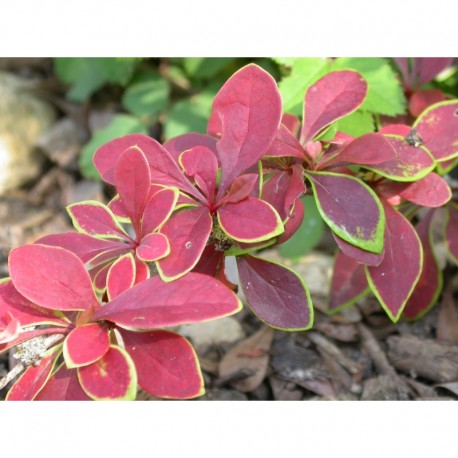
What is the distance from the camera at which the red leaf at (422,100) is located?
127 cm

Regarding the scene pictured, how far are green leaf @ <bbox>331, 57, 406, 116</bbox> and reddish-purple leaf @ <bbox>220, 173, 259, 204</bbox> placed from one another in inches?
23.0

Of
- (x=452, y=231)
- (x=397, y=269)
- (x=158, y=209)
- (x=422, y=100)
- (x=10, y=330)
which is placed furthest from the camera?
(x=422, y=100)

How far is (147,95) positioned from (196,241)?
3.97 ft

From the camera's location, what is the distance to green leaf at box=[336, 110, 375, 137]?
4.13ft

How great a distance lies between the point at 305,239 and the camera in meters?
1.57

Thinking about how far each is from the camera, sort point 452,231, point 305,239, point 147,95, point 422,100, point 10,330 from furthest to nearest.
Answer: point 147,95, point 305,239, point 422,100, point 452,231, point 10,330

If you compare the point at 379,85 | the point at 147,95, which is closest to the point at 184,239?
the point at 379,85

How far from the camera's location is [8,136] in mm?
1866

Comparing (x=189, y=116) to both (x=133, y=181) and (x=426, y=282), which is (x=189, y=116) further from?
(x=133, y=181)

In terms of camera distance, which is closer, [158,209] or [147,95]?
[158,209]

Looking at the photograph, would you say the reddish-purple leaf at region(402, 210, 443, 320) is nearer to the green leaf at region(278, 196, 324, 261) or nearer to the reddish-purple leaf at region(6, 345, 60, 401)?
the green leaf at region(278, 196, 324, 261)

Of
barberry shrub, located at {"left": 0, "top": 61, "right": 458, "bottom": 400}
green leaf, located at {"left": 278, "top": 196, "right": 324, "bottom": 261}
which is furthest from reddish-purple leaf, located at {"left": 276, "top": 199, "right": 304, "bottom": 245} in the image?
green leaf, located at {"left": 278, "top": 196, "right": 324, "bottom": 261}

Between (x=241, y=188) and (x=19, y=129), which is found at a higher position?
(x=241, y=188)
